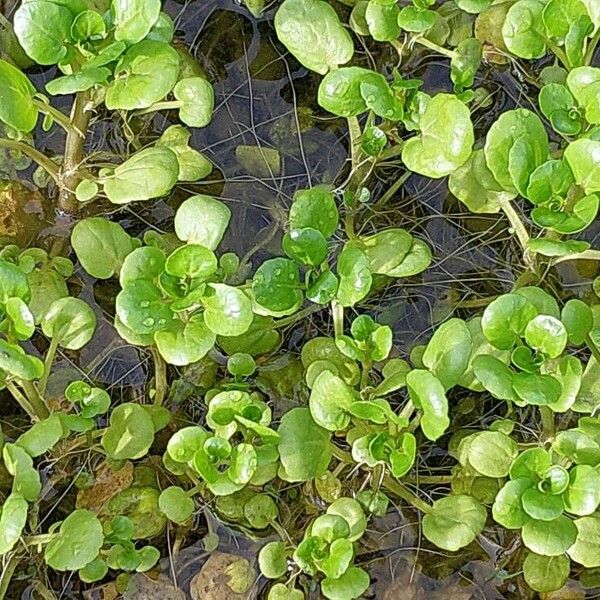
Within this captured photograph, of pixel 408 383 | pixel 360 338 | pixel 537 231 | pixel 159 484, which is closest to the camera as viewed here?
pixel 408 383

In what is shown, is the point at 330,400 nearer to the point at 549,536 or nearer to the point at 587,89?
the point at 549,536

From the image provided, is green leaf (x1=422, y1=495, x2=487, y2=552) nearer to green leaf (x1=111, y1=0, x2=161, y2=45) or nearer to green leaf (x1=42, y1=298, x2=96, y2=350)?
green leaf (x1=42, y1=298, x2=96, y2=350)

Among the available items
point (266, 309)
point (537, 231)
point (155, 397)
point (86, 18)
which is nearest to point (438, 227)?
point (537, 231)

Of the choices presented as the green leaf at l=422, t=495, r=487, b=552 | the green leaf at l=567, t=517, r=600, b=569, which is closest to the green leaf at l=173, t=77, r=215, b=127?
the green leaf at l=422, t=495, r=487, b=552

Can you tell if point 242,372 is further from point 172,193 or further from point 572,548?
point 572,548

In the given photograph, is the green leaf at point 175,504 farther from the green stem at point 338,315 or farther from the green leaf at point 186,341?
the green stem at point 338,315

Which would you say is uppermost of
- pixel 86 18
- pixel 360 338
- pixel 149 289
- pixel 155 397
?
pixel 86 18
